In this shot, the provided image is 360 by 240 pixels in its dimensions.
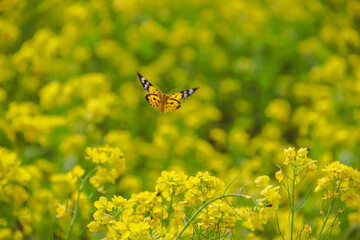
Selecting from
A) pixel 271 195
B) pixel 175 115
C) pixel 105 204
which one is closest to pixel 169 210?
pixel 105 204

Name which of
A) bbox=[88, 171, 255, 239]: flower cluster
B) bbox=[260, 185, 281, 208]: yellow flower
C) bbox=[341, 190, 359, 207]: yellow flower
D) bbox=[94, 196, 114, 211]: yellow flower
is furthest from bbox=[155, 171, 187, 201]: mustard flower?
bbox=[341, 190, 359, 207]: yellow flower

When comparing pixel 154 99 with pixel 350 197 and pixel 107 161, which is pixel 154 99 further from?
pixel 350 197

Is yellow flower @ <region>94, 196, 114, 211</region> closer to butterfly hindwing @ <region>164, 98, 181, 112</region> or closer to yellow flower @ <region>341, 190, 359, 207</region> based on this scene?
butterfly hindwing @ <region>164, 98, 181, 112</region>

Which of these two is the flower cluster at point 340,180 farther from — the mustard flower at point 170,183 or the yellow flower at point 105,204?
the yellow flower at point 105,204

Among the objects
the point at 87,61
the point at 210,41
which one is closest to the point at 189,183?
the point at 87,61

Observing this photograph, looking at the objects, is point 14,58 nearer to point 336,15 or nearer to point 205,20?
point 205,20

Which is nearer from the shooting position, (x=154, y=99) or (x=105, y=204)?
(x=105, y=204)

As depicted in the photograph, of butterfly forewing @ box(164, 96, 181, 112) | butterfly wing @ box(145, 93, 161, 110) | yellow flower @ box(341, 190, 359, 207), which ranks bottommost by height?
yellow flower @ box(341, 190, 359, 207)

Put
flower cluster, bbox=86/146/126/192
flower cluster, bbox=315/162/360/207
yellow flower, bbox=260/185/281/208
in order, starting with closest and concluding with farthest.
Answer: yellow flower, bbox=260/185/281/208, flower cluster, bbox=315/162/360/207, flower cluster, bbox=86/146/126/192

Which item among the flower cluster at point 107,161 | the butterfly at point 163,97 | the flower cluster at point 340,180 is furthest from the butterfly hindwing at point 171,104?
the flower cluster at point 340,180
